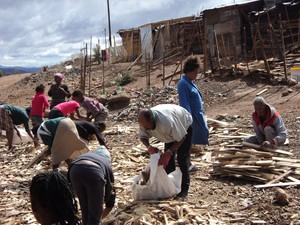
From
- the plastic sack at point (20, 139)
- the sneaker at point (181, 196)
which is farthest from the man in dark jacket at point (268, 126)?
the plastic sack at point (20, 139)

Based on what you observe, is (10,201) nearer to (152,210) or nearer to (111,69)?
(152,210)

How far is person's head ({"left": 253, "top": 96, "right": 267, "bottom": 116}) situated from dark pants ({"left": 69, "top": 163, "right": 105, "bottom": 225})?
3429 mm

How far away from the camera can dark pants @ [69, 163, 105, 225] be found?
329cm

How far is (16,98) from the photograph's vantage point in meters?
23.5

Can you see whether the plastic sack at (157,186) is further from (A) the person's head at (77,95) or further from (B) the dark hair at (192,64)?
(A) the person's head at (77,95)

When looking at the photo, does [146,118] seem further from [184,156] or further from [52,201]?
[52,201]

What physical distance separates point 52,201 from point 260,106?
4412 millimetres

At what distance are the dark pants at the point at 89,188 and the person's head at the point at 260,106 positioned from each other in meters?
3.43

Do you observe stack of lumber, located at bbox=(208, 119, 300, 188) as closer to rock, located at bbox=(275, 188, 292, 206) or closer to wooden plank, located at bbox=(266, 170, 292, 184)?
wooden plank, located at bbox=(266, 170, 292, 184)

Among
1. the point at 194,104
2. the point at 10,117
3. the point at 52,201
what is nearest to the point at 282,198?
the point at 194,104

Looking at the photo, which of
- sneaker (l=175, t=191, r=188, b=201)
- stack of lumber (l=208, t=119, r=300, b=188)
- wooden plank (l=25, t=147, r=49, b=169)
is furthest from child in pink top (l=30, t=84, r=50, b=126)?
sneaker (l=175, t=191, r=188, b=201)

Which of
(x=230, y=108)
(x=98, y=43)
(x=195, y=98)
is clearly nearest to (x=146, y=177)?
(x=195, y=98)

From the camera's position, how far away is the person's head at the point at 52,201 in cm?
235

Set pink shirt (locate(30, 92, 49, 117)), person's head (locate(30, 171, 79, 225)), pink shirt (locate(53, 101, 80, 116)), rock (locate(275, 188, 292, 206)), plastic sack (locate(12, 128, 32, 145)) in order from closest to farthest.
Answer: person's head (locate(30, 171, 79, 225))
rock (locate(275, 188, 292, 206))
pink shirt (locate(53, 101, 80, 116))
pink shirt (locate(30, 92, 49, 117))
plastic sack (locate(12, 128, 32, 145))
